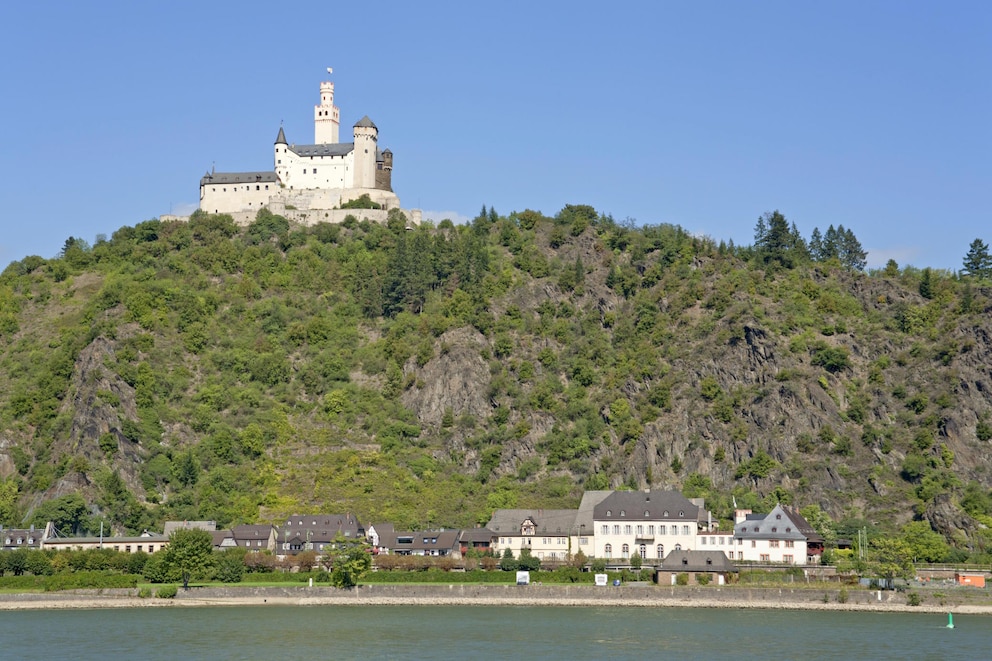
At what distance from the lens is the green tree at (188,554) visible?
335ft

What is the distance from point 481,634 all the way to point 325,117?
340 ft

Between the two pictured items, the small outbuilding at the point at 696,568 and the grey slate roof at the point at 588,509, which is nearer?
the small outbuilding at the point at 696,568

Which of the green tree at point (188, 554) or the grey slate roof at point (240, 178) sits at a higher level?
the grey slate roof at point (240, 178)

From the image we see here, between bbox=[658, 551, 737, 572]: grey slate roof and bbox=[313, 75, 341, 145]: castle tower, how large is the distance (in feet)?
287

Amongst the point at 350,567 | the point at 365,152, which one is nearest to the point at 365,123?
the point at 365,152

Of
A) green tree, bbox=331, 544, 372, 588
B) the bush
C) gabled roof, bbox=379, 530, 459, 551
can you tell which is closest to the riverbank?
the bush

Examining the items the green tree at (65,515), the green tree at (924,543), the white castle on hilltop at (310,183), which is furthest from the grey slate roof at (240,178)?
the green tree at (924,543)

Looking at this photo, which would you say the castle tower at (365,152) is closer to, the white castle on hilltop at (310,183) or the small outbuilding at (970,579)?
the white castle on hilltop at (310,183)

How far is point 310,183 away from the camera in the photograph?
172 m

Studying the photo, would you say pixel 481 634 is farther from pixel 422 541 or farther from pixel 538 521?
pixel 538 521

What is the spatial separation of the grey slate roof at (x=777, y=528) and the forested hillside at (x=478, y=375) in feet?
19.1

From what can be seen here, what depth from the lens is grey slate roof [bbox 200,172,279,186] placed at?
171m

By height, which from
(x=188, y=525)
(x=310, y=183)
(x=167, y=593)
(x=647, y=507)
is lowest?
(x=167, y=593)

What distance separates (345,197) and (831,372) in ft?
206
